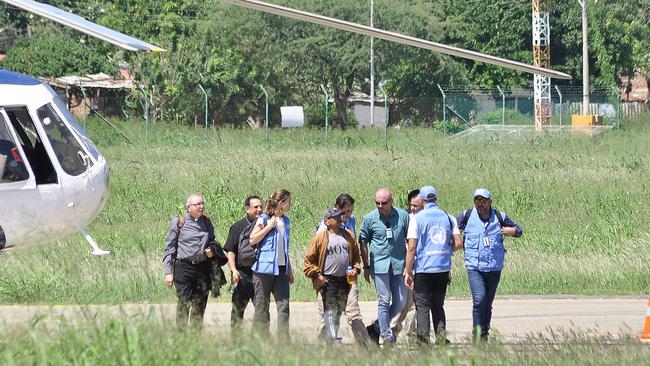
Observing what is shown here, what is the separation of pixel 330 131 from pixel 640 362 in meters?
33.8

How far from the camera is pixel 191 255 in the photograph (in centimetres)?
1128

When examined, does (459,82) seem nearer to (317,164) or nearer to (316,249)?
(317,164)

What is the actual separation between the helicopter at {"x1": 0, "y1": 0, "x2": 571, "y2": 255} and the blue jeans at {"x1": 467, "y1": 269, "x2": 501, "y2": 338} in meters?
3.89

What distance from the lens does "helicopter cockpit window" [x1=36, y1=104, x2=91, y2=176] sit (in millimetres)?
12375

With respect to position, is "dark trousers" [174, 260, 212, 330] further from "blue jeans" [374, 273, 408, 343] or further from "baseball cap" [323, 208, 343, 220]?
"blue jeans" [374, 273, 408, 343]

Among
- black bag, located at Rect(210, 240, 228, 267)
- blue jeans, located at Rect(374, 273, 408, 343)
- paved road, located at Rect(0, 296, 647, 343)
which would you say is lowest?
paved road, located at Rect(0, 296, 647, 343)

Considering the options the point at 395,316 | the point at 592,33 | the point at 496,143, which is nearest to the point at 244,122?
the point at 496,143

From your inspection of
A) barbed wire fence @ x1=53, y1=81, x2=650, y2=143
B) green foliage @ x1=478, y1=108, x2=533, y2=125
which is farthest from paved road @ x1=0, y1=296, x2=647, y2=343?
green foliage @ x1=478, y1=108, x2=533, y2=125

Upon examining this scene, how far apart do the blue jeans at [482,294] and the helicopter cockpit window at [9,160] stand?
15.9ft

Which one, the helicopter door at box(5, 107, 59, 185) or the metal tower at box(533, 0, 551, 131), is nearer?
the helicopter door at box(5, 107, 59, 185)

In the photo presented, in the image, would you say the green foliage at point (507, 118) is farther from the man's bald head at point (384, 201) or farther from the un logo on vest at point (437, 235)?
the un logo on vest at point (437, 235)

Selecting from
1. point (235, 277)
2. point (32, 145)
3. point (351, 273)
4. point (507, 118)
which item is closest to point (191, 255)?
point (235, 277)

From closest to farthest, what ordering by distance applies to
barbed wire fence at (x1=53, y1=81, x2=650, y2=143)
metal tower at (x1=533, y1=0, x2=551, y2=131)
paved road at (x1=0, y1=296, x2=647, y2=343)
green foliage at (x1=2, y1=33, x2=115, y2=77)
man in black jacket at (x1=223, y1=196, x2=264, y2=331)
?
man in black jacket at (x1=223, y1=196, x2=264, y2=331) → paved road at (x1=0, y1=296, x2=647, y2=343) → barbed wire fence at (x1=53, y1=81, x2=650, y2=143) → green foliage at (x1=2, y1=33, x2=115, y2=77) → metal tower at (x1=533, y1=0, x2=551, y2=131)

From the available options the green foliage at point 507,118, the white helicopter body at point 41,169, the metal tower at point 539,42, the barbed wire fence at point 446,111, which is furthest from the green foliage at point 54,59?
the white helicopter body at point 41,169
